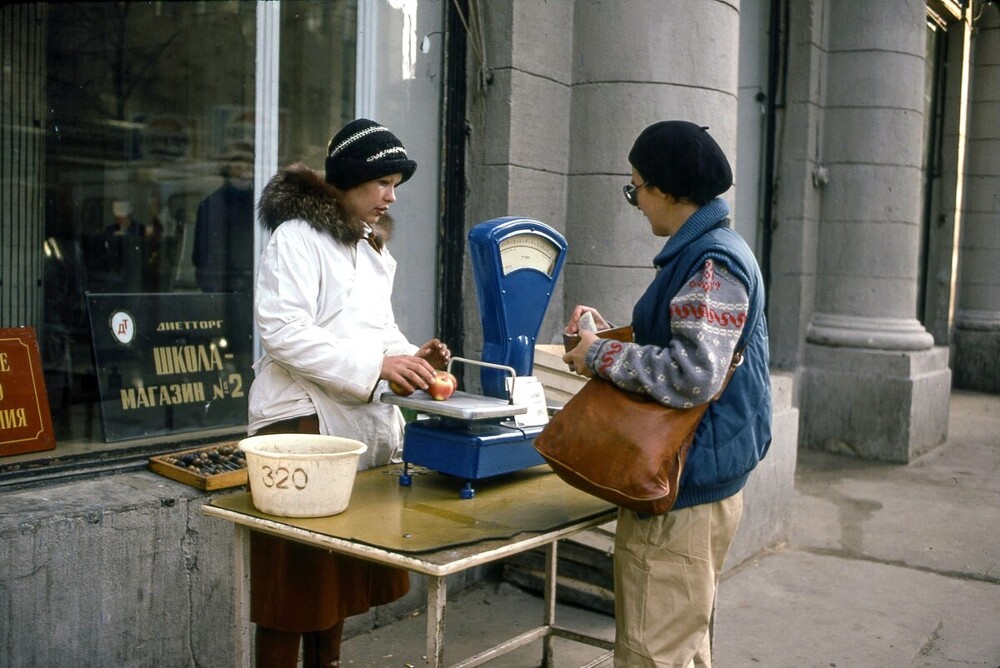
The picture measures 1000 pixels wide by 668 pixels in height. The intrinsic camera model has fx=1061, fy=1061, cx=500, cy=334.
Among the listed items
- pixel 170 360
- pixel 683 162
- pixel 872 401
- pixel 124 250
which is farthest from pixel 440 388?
pixel 872 401

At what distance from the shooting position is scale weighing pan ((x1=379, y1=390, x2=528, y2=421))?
9.37ft

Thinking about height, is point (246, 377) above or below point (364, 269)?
below

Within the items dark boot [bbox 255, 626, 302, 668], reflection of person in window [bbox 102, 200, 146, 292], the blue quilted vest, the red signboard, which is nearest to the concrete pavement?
dark boot [bbox 255, 626, 302, 668]

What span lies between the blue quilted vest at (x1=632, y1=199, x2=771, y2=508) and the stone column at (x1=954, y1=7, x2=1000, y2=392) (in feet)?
35.3

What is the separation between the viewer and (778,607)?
511cm

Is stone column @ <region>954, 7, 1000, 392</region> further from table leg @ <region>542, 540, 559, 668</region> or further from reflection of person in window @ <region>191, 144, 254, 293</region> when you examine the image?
table leg @ <region>542, 540, 559, 668</region>

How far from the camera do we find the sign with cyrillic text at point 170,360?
464cm

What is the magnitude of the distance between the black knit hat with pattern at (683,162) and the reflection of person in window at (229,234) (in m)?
2.80

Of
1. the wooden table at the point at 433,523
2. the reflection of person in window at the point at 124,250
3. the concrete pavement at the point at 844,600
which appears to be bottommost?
the concrete pavement at the point at 844,600

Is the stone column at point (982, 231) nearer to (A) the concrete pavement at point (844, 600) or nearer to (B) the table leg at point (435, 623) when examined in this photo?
(A) the concrete pavement at point (844, 600)

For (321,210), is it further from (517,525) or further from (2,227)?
(2,227)

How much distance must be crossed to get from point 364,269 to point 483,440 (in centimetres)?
74

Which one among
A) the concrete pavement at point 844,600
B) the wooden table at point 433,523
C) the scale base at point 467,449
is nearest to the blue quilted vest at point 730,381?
the wooden table at point 433,523

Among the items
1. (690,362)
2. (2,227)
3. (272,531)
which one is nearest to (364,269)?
(272,531)
